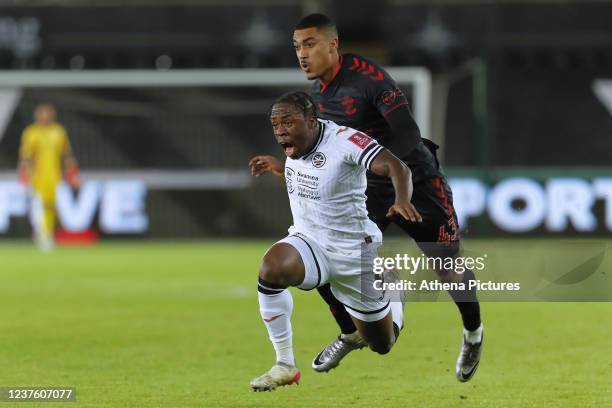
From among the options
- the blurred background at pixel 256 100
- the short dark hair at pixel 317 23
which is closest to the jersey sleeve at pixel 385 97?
the short dark hair at pixel 317 23

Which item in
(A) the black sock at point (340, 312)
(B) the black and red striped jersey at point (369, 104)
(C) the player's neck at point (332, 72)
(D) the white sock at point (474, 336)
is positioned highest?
(C) the player's neck at point (332, 72)

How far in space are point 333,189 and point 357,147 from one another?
26 centimetres

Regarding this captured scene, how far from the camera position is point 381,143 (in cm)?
700

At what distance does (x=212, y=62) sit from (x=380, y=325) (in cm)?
1708

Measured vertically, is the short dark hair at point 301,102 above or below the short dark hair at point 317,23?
below

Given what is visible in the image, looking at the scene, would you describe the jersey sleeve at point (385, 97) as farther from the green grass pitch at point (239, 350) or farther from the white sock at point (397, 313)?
the green grass pitch at point (239, 350)

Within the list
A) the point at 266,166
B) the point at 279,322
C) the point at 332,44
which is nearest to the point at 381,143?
the point at 332,44

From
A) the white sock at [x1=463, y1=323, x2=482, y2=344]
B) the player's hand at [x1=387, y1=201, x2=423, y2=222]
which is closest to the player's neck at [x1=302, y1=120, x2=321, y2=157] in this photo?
the player's hand at [x1=387, y1=201, x2=423, y2=222]

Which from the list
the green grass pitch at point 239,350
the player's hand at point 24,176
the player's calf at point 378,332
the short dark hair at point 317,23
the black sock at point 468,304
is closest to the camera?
the green grass pitch at point 239,350

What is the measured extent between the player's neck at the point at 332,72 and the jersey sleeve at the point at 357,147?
0.79 metres

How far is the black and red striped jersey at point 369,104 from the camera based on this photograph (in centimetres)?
683

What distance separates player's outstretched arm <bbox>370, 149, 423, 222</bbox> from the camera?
18.6 ft

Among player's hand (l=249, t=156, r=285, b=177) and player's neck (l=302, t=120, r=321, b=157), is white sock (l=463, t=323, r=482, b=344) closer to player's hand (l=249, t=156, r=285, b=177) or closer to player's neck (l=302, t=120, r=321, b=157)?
player's hand (l=249, t=156, r=285, b=177)

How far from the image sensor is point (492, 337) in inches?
351
